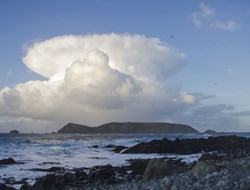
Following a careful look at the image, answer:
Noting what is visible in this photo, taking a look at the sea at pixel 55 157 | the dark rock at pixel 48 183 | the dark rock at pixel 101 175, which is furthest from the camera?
the sea at pixel 55 157

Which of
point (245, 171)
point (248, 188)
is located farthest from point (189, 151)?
point (248, 188)

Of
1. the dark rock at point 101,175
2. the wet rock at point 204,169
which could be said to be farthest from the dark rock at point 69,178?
→ the wet rock at point 204,169

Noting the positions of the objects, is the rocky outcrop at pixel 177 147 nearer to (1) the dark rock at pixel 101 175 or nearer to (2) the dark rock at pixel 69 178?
(1) the dark rock at pixel 101 175

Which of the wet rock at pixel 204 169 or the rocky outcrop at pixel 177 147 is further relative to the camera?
the rocky outcrop at pixel 177 147

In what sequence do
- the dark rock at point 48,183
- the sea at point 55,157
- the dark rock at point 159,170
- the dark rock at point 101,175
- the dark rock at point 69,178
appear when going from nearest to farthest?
the dark rock at point 159,170, the dark rock at point 48,183, the dark rock at point 69,178, the dark rock at point 101,175, the sea at point 55,157

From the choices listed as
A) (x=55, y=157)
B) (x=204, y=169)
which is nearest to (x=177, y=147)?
(x=55, y=157)

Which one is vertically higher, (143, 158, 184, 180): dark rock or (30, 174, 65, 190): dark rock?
(143, 158, 184, 180): dark rock

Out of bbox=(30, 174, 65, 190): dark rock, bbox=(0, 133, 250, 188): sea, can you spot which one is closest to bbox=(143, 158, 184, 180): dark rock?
bbox=(30, 174, 65, 190): dark rock

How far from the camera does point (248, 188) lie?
10.2 meters

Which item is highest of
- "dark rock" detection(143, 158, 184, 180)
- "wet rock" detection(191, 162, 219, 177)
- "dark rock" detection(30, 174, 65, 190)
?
"wet rock" detection(191, 162, 219, 177)

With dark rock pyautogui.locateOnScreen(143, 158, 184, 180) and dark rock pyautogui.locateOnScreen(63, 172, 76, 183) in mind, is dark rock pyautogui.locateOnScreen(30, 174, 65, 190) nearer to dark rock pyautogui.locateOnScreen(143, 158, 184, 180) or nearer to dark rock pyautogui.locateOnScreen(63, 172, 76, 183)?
dark rock pyautogui.locateOnScreen(63, 172, 76, 183)

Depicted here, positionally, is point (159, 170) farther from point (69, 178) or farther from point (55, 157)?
point (55, 157)

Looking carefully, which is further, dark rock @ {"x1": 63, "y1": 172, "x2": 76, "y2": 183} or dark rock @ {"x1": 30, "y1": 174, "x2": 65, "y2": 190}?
dark rock @ {"x1": 63, "y1": 172, "x2": 76, "y2": 183}

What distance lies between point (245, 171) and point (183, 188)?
2.75m
